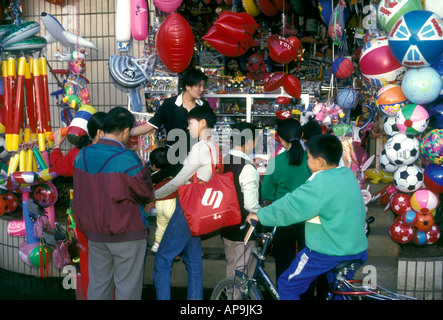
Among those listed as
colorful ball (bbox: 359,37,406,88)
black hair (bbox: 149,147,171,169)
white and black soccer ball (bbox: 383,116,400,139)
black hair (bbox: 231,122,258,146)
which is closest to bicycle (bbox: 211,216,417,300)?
black hair (bbox: 231,122,258,146)

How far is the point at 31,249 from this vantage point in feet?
16.9

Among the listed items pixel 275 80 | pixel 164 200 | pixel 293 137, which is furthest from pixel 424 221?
pixel 164 200

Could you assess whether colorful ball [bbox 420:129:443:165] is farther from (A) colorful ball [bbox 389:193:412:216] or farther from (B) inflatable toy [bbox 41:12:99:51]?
(B) inflatable toy [bbox 41:12:99:51]

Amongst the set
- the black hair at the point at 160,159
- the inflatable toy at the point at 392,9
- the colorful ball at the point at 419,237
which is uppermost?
the inflatable toy at the point at 392,9

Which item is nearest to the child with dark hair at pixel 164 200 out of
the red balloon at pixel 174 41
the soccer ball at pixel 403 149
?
the red balloon at pixel 174 41

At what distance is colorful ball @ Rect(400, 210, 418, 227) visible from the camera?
4.83 m

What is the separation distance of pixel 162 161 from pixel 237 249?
3.55 feet

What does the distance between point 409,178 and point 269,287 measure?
8.40ft

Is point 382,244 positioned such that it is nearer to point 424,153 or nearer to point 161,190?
point 424,153

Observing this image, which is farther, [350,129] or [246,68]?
[246,68]

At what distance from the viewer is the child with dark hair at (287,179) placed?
3611 millimetres

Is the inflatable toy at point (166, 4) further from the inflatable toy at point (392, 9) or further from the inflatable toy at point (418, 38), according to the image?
the inflatable toy at point (418, 38)

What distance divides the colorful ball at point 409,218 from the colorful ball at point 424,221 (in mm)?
56
